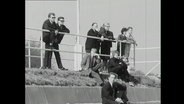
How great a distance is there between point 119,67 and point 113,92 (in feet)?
0.81

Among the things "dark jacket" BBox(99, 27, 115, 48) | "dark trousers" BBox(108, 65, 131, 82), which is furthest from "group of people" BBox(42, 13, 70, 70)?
"dark trousers" BBox(108, 65, 131, 82)

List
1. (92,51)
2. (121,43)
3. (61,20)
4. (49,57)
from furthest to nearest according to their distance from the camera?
(121,43), (92,51), (61,20), (49,57)

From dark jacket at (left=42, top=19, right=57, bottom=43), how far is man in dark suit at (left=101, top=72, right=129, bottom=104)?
779mm

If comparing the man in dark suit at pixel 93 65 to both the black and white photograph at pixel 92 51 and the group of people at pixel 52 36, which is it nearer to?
the black and white photograph at pixel 92 51

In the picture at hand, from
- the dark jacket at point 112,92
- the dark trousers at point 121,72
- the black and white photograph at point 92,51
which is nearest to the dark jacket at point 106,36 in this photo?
the black and white photograph at point 92,51

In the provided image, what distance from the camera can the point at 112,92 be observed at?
504cm

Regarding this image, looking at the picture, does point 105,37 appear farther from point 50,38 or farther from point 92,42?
point 50,38

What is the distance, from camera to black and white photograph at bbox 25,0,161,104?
14.6ft

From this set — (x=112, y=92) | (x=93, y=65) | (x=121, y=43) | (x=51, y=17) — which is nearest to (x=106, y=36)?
(x=121, y=43)

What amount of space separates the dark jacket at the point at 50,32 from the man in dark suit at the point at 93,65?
1.30 ft

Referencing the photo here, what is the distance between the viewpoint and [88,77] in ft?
15.8

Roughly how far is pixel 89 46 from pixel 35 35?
605 millimetres
